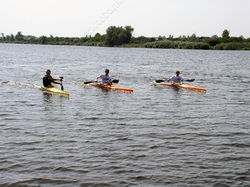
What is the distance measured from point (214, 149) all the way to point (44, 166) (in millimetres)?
5086

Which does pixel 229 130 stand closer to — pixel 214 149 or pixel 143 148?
pixel 214 149

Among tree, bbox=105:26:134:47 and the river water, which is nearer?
the river water

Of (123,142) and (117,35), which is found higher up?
(117,35)

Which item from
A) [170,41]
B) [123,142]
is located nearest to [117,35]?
[170,41]

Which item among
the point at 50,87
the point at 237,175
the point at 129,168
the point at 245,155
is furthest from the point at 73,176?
the point at 50,87

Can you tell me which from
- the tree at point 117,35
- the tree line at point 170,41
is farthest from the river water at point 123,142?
the tree at point 117,35

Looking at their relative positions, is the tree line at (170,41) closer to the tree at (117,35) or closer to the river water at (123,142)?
the tree at (117,35)

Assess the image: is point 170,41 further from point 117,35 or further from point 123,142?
point 123,142

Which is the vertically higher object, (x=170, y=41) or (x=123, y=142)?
(x=170, y=41)

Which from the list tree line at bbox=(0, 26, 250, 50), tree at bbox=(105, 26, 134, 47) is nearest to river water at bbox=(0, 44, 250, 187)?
tree line at bbox=(0, 26, 250, 50)

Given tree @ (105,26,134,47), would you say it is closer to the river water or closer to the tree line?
the tree line

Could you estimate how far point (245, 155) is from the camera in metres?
9.42

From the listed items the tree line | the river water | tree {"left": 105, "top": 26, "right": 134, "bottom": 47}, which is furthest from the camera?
tree {"left": 105, "top": 26, "right": 134, "bottom": 47}

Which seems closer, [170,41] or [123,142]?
[123,142]
